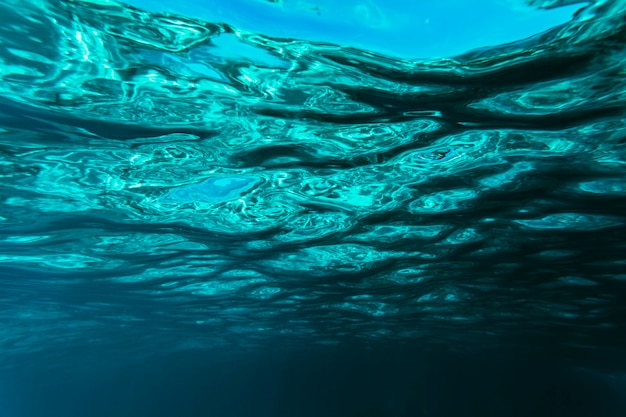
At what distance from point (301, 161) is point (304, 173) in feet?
1.68

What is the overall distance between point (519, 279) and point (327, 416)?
50.2 metres

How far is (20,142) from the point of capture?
7.82 metres

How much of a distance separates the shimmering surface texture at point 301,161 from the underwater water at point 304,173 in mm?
43

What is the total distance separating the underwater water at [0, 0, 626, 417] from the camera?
19.7 ft

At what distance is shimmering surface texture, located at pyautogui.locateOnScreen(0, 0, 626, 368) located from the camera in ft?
19.6

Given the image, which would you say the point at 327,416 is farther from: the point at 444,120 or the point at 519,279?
the point at 444,120

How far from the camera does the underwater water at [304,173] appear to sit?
600cm

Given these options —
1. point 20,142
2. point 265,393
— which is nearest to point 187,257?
point 20,142

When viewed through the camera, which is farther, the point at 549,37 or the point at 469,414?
the point at 469,414

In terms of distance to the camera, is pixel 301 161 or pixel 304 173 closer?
pixel 301 161

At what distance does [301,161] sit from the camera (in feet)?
29.0

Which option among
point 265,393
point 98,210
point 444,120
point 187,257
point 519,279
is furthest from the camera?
point 265,393

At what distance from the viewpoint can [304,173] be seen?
9.30 metres

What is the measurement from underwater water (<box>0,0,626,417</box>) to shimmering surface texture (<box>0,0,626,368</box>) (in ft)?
0.14
